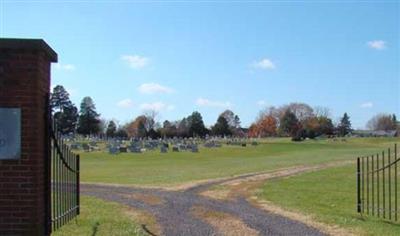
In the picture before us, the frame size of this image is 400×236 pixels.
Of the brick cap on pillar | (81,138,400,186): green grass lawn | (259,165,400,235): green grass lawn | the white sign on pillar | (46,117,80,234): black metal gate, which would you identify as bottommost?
(81,138,400,186): green grass lawn

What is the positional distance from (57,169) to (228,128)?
14267cm

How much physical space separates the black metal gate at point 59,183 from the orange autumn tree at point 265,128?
148 meters

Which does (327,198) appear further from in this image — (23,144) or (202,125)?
(202,125)

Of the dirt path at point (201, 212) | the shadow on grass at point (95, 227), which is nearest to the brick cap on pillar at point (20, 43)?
the shadow on grass at point (95, 227)

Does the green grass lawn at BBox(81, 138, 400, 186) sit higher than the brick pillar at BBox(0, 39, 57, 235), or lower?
lower

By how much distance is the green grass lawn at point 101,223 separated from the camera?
12633mm

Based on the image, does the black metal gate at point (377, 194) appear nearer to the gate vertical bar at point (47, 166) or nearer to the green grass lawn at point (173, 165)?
the gate vertical bar at point (47, 166)

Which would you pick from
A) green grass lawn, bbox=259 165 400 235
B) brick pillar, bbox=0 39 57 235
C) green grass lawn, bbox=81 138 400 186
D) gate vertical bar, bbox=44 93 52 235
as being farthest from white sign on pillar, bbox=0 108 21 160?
green grass lawn, bbox=81 138 400 186

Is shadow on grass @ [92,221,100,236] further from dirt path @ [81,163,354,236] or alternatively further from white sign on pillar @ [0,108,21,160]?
white sign on pillar @ [0,108,21,160]

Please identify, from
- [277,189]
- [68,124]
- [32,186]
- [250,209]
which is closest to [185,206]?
[250,209]

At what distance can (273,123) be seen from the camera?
163875mm

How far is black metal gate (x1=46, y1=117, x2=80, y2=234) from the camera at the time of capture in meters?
9.93

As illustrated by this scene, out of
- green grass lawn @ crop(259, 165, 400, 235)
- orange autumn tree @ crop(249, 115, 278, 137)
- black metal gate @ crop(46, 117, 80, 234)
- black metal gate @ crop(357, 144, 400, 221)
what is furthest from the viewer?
orange autumn tree @ crop(249, 115, 278, 137)

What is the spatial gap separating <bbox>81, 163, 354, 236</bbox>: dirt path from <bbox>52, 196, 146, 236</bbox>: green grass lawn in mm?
635
